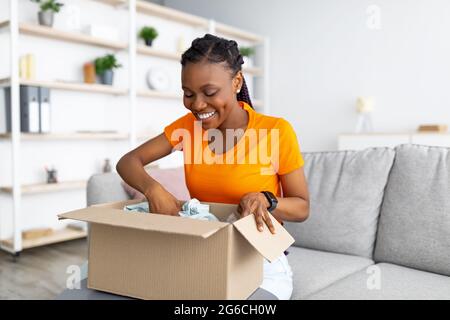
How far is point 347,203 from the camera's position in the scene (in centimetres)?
186

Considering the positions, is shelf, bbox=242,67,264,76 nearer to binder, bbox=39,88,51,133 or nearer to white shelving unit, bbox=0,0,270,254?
white shelving unit, bbox=0,0,270,254

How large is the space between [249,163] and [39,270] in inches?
85.5

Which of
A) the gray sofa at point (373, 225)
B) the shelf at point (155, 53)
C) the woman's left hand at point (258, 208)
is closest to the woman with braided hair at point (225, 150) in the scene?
the woman's left hand at point (258, 208)

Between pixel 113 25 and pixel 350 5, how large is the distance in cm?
234

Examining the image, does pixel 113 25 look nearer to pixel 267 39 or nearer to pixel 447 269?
pixel 267 39

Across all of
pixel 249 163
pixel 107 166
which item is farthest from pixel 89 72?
pixel 249 163

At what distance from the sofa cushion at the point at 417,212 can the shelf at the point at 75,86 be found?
8.36 feet

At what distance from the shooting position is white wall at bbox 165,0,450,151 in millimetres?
4133

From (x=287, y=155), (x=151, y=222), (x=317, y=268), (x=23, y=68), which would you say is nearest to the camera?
(x=151, y=222)

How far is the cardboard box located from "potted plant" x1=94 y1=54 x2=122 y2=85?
2.96 meters

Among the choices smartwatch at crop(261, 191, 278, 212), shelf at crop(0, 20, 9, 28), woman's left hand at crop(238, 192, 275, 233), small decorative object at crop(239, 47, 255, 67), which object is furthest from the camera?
small decorative object at crop(239, 47, 255, 67)

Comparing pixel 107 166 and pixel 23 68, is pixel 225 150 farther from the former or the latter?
pixel 107 166

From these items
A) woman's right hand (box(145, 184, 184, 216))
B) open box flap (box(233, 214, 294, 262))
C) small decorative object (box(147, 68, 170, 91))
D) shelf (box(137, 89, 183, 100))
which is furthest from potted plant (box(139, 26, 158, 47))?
open box flap (box(233, 214, 294, 262))

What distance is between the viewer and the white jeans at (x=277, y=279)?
116cm
